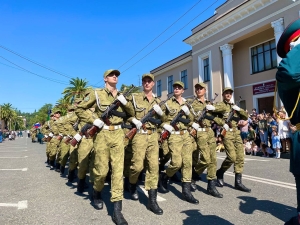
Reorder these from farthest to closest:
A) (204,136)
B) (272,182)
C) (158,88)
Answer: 1. (158,88)
2. (272,182)
3. (204,136)

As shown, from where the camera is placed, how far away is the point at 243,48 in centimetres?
1909

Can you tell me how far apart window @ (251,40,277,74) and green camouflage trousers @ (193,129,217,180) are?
43.0 ft

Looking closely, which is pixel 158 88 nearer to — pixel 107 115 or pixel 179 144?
pixel 179 144

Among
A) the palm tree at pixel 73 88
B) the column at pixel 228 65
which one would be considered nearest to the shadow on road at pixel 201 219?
the column at pixel 228 65

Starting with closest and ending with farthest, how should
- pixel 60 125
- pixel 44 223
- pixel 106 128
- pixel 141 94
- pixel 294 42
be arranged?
pixel 294 42
pixel 44 223
pixel 106 128
pixel 141 94
pixel 60 125

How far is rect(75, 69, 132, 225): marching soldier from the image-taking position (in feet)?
13.0

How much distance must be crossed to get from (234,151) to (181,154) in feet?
4.32

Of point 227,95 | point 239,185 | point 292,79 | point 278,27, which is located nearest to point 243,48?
point 278,27

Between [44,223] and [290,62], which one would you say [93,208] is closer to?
[44,223]

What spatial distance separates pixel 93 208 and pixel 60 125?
4659mm

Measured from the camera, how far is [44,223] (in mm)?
3676

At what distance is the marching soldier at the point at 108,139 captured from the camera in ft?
13.0

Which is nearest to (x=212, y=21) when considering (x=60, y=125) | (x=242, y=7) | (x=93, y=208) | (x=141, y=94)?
(x=242, y=7)

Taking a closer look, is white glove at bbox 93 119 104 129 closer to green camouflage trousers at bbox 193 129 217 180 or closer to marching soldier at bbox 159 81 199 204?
marching soldier at bbox 159 81 199 204
